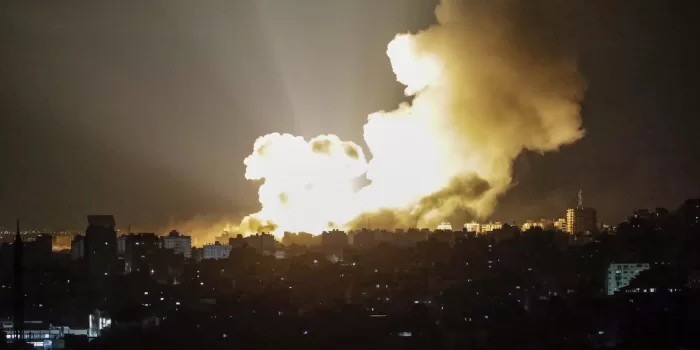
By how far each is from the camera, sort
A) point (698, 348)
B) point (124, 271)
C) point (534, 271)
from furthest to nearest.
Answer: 1. point (124, 271)
2. point (534, 271)
3. point (698, 348)

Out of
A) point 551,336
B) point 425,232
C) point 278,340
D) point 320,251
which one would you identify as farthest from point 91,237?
point 551,336

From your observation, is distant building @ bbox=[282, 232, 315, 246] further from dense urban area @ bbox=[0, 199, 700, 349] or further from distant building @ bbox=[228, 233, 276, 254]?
distant building @ bbox=[228, 233, 276, 254]

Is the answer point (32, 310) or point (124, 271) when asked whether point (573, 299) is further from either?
point (124, 271)

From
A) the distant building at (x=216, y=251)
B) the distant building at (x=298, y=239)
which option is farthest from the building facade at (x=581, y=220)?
the distant building at (x=216, y=251)

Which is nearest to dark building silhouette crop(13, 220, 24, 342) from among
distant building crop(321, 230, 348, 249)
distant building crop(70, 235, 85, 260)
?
distant building crop(70, 235, 85, 260)

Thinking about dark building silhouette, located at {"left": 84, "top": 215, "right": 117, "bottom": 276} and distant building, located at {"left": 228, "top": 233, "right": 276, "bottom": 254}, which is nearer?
dark building silhouette, located at {"left": 84, "top": 215, "right": 117, "bottom": 276}

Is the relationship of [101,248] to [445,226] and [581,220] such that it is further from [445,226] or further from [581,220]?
[581,220]
